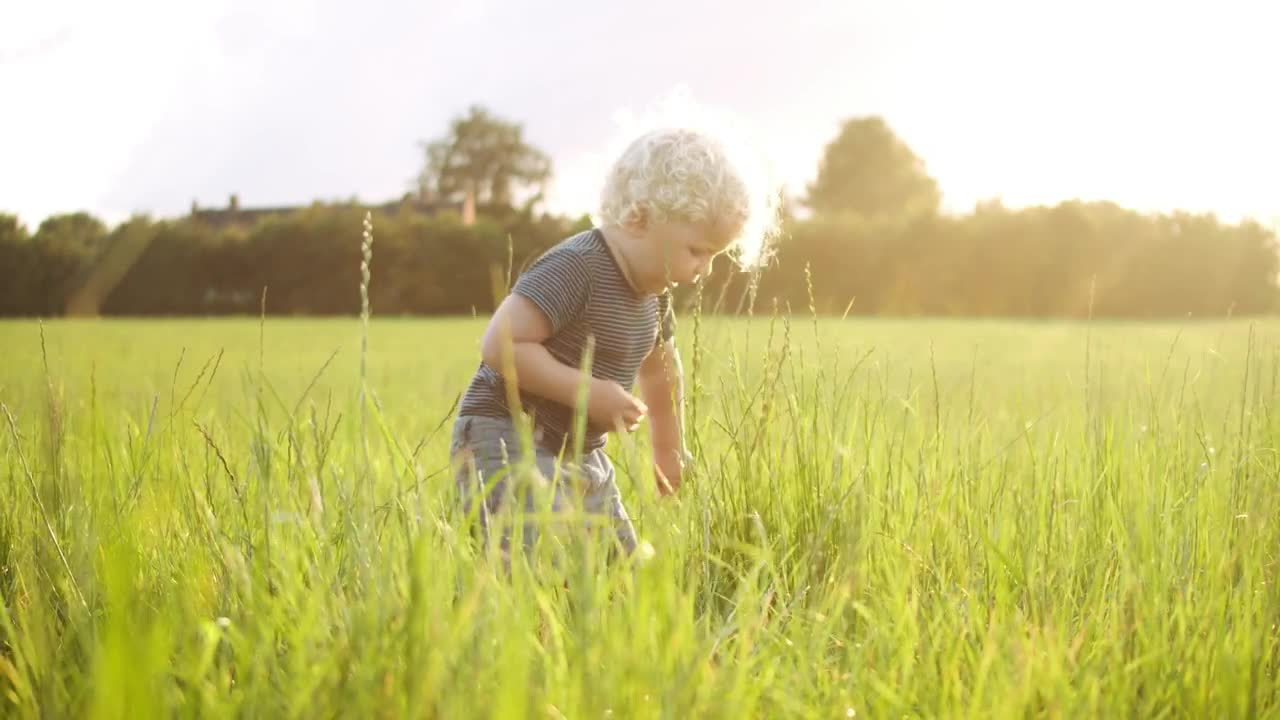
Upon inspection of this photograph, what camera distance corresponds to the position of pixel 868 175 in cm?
5431

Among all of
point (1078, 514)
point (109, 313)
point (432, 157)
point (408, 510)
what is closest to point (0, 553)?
point (408, 510)

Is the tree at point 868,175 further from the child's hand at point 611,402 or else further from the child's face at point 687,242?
the child's hand at point 611,402

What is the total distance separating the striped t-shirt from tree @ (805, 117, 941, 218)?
53.1m

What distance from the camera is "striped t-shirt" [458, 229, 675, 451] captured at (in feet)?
7.48

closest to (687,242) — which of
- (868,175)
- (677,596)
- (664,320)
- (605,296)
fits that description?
(605,296)

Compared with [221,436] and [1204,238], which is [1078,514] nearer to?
[221,436]

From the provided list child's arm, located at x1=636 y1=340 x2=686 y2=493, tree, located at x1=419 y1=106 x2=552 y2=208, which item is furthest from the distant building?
child's arm, located at x1=636 y1=340 x2=686 y2=493

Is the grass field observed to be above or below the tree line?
below

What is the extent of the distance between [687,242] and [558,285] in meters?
0.34

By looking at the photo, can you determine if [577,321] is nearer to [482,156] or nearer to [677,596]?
[677,596]

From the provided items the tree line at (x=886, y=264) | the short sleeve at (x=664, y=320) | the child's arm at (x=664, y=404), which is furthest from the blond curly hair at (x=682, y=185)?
the tree line at (x=886, y=264)

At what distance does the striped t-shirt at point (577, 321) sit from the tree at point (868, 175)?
53.1 metres

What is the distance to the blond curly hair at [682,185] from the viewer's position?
2.26 m

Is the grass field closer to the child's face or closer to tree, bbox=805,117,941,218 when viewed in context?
the child's face
